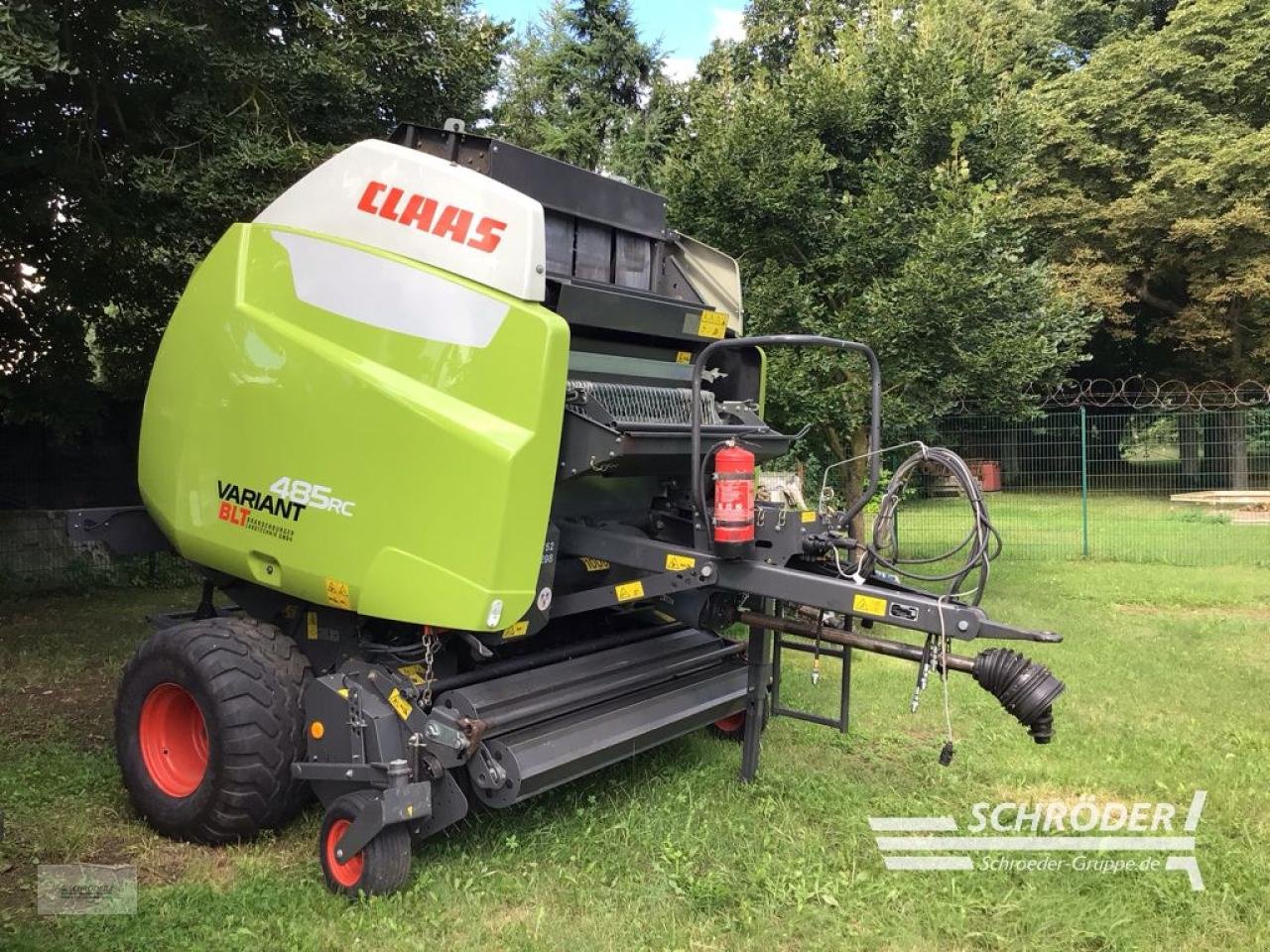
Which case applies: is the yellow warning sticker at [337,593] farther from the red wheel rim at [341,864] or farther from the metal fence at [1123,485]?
the metal fence at [1123,485]

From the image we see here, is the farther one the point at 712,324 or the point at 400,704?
the point at 712,324

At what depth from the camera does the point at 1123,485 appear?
12969mm

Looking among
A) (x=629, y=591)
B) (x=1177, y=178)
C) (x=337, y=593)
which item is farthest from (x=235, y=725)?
(x=1177, y=178)

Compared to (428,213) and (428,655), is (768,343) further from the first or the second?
(428,655)

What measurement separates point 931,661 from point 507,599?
148cm

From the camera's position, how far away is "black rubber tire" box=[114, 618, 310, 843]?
354 cm

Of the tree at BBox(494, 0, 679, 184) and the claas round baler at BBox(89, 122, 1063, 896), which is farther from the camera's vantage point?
the tree at BBox(494, 0, 679, 184)

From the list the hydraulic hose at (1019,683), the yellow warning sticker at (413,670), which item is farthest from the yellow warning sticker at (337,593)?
the hydraulic hose at (1019,683)

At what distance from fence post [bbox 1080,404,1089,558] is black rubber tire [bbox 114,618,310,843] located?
1044 cm

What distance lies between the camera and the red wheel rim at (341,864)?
10.8ft

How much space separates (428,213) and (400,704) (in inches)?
70.3

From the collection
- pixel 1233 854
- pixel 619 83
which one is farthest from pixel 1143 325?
pixel 1233 854

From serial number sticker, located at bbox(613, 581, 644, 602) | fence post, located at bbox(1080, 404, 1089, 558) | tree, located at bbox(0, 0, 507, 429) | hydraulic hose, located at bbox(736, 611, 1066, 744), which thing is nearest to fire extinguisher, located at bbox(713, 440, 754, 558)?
serial number sticker, located at bbox(613, 581, 644, 602)

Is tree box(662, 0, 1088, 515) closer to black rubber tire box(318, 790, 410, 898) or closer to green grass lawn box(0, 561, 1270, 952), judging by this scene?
green grass lawn box(0, 561, 1270, 952)
